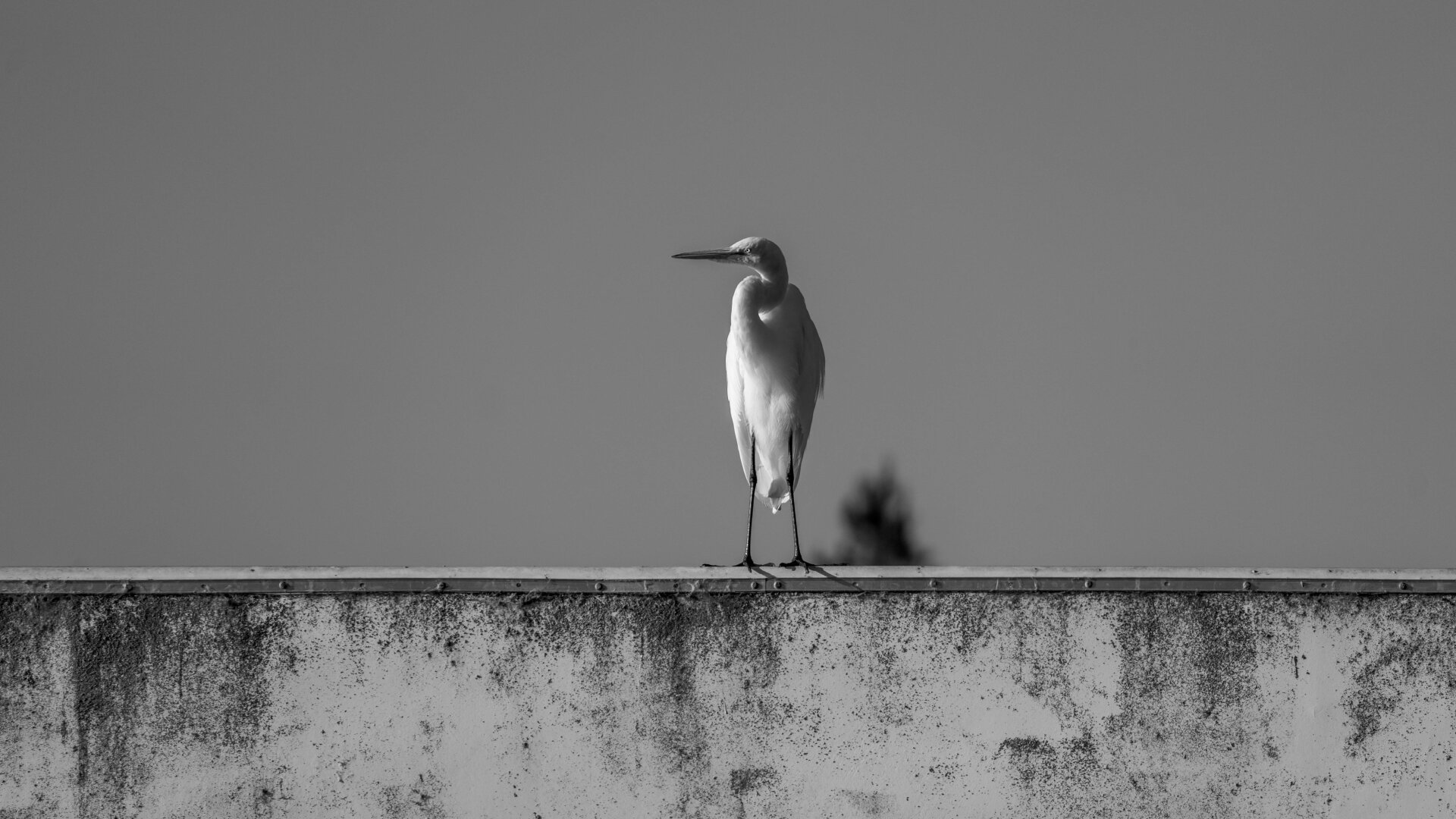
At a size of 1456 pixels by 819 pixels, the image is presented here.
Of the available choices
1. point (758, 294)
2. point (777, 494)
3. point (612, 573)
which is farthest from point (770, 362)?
point (612, 573)

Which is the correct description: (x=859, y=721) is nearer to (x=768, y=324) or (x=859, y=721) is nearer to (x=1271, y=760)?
(x=1271, y=760)

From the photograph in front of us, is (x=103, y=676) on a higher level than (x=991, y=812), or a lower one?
higher

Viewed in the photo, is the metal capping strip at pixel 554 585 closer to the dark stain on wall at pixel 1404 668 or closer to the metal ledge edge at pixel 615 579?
the metal ledge edge at pixel 615 579

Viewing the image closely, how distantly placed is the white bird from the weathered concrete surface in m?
2.12

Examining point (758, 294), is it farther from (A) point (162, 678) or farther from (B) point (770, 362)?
(A) point (162, 678)

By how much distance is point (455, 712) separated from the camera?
5.59 meters

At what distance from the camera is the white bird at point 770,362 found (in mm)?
7785

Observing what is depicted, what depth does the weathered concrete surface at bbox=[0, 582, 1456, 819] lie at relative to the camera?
5.45 metres

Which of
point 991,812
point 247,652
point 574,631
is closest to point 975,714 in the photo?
point 991,812

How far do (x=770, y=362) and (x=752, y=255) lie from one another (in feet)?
1.73

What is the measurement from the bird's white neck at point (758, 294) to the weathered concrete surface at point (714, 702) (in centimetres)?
242

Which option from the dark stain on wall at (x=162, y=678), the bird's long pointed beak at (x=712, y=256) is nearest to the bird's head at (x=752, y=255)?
the bird's long pointed beak at (x=712, y=256)

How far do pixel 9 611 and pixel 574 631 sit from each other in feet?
6.53

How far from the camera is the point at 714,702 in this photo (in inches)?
219
